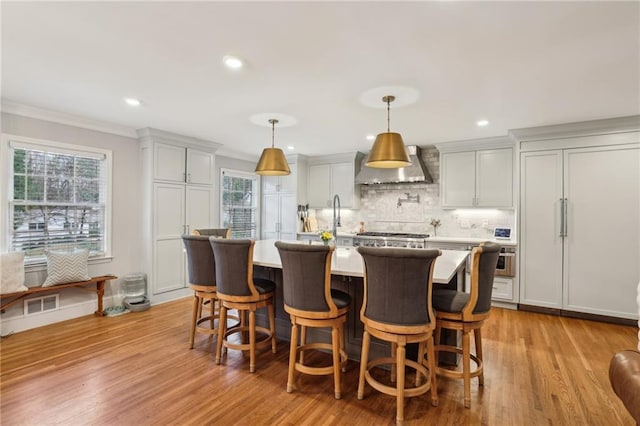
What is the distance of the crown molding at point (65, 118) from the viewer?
11.2 ft

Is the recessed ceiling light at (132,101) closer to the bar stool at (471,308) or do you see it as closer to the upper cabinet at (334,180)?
the bar stool at (471,308)

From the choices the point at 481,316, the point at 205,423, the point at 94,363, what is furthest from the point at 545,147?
the point at 94,363

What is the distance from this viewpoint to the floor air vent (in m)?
3.52

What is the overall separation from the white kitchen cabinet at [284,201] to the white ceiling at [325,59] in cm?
→ 249

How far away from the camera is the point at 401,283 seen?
6.32ft

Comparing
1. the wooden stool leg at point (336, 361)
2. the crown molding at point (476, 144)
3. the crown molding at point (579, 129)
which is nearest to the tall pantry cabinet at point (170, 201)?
the wooden stool leg at point (336, 361)

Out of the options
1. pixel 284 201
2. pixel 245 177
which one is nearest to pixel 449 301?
pixel 284 201

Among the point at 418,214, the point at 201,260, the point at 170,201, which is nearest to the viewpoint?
the point at 201,260

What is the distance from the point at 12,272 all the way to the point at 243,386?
2.78m

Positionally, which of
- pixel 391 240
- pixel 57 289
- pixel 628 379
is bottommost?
pixel 57 289

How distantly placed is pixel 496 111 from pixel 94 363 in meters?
4.54

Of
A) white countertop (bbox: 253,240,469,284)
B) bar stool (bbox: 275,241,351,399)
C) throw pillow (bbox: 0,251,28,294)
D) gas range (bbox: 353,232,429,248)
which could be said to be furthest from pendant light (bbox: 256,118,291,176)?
throw pillow (bbox: 0,251,28,294)

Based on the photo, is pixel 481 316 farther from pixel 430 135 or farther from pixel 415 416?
pixel 430 135

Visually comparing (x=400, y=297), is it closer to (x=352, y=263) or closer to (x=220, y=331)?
(x=352, y=263)
